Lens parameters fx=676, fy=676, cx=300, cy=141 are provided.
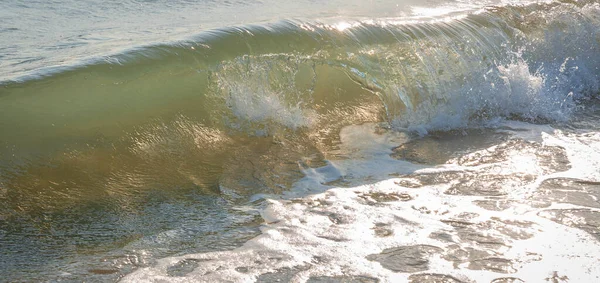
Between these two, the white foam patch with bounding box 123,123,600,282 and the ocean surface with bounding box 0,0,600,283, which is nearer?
the white foam patch with bounding box 123,123,600,282

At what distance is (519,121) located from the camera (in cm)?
658

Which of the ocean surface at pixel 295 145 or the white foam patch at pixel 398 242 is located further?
the ocean surface at pixel 295 145

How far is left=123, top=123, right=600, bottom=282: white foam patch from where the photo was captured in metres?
3.44

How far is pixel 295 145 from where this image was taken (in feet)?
18.1

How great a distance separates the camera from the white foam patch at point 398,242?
3443mm

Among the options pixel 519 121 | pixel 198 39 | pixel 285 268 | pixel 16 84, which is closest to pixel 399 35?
pixel 519 121

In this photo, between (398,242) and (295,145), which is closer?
(398,242)

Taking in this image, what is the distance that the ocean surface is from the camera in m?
3.63

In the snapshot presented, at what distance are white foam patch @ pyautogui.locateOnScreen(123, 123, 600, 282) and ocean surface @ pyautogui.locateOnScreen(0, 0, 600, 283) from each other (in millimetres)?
15

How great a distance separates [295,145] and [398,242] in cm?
187

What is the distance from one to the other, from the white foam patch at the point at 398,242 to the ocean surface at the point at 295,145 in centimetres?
2

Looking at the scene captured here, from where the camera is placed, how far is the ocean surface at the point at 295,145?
3633mm

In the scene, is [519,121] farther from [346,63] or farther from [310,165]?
[310,165]

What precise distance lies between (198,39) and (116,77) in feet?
3.24
